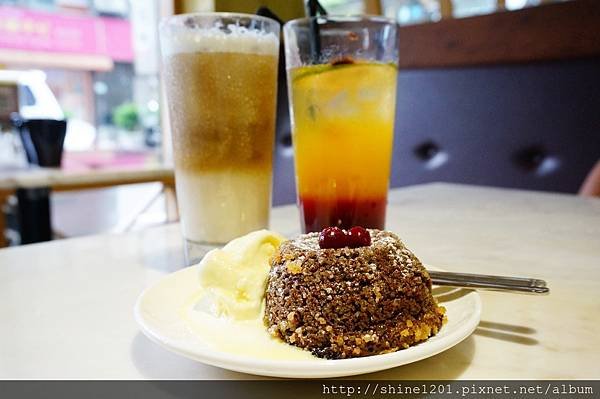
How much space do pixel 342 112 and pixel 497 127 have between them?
1457 millimetres

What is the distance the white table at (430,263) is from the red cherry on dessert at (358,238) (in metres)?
0.13

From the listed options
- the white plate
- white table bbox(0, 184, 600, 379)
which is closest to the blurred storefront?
white table bbox(0, 184, 600, 379)

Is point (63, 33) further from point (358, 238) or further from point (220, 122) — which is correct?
point (358, 238)

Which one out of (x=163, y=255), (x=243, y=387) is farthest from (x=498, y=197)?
(x=243, y=387)

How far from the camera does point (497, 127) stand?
221cm

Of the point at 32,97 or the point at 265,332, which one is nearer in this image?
the point at 265,332

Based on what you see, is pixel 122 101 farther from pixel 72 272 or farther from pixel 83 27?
pixel 72 272

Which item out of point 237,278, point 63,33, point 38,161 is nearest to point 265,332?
point 237,278

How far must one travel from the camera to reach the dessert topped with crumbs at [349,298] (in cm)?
50

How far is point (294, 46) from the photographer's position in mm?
967

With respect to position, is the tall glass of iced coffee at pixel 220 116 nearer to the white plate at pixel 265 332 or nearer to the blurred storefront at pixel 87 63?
the white plate at pixel 265 332

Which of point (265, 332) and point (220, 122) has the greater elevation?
point (220, 122)

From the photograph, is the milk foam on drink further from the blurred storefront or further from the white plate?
the blurred storefront

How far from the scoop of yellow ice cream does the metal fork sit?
20cm
